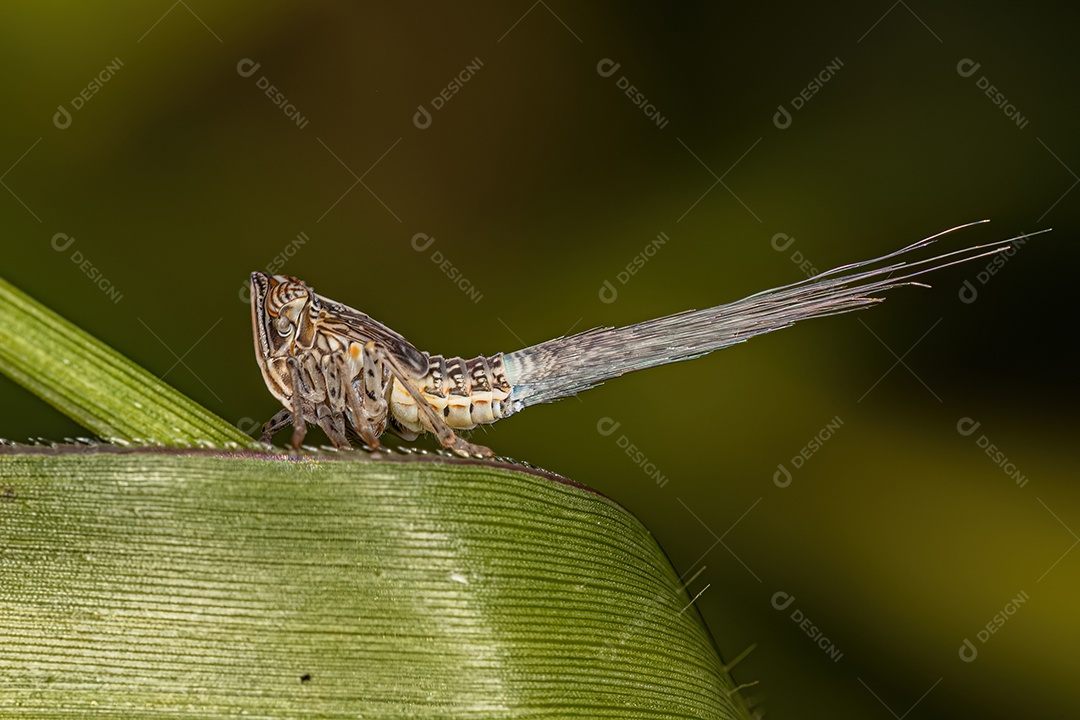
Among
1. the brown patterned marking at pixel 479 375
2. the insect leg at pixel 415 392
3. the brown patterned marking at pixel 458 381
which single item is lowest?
the insect leg at pixel 415 392

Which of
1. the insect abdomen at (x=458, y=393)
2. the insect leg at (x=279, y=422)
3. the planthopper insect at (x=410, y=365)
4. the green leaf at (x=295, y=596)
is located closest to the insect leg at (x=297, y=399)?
the planthopper insect at (x=410, y=365)

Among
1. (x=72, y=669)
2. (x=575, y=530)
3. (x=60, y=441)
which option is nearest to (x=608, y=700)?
(x=575, y=530)

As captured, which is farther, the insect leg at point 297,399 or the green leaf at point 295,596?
the insect leg at point 297,399

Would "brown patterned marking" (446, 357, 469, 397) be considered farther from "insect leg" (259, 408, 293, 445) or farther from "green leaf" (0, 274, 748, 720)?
"green leaf" (0, 274, 748, 720)

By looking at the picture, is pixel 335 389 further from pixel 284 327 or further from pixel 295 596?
pixel 295 596

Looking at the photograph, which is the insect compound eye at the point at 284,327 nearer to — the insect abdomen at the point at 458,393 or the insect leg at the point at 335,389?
the insect leg at the point at 335,389

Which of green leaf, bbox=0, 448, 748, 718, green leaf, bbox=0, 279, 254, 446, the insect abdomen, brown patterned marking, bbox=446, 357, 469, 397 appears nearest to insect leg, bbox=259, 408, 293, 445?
the insect abdomen

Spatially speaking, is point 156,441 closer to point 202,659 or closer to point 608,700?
point 202,659
